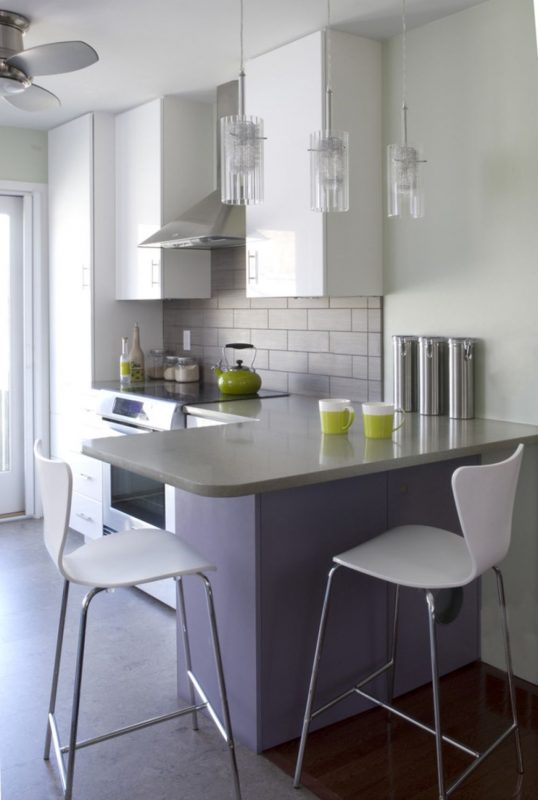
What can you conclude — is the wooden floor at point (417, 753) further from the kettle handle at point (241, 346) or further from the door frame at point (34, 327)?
the door frame at point (34, 327)

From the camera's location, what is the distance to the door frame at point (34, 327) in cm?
491

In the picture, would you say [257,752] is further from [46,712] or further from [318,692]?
[46,712]

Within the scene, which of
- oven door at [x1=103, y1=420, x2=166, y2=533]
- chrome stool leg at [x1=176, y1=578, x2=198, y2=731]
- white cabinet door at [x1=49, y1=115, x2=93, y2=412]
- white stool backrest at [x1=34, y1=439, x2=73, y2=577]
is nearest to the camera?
white stool backrest at [x1=34, y1=439, x2=73, y2=577]

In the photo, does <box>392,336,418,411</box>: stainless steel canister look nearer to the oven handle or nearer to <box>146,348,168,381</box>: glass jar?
the oven handle

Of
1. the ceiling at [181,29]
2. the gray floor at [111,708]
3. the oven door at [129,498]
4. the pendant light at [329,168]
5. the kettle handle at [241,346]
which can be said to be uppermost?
the ceiling at [181,29]

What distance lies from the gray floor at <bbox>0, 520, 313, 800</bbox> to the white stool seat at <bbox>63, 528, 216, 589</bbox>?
65cm

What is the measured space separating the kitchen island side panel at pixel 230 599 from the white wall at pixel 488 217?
106cm

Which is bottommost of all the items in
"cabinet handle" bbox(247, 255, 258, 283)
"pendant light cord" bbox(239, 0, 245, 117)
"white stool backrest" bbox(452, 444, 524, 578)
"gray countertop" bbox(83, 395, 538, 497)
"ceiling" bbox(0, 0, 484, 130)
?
"white stool backrest" bbox(452, 444, 524, 578)

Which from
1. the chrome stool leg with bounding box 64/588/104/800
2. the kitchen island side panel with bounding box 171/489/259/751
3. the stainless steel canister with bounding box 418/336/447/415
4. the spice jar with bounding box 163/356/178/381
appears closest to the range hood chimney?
the spice jar with bounding box 163/356/178/381

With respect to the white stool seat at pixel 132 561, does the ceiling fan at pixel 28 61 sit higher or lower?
higher

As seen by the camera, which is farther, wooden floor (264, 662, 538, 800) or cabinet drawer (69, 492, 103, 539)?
cabinet drawer (69, 492, 103, 539)

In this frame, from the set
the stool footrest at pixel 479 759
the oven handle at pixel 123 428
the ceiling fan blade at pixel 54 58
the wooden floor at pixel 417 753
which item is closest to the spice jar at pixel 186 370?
the oven handle at pixel 123 428

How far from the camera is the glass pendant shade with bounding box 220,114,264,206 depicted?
2.25 metres

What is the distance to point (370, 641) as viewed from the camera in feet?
8.41
